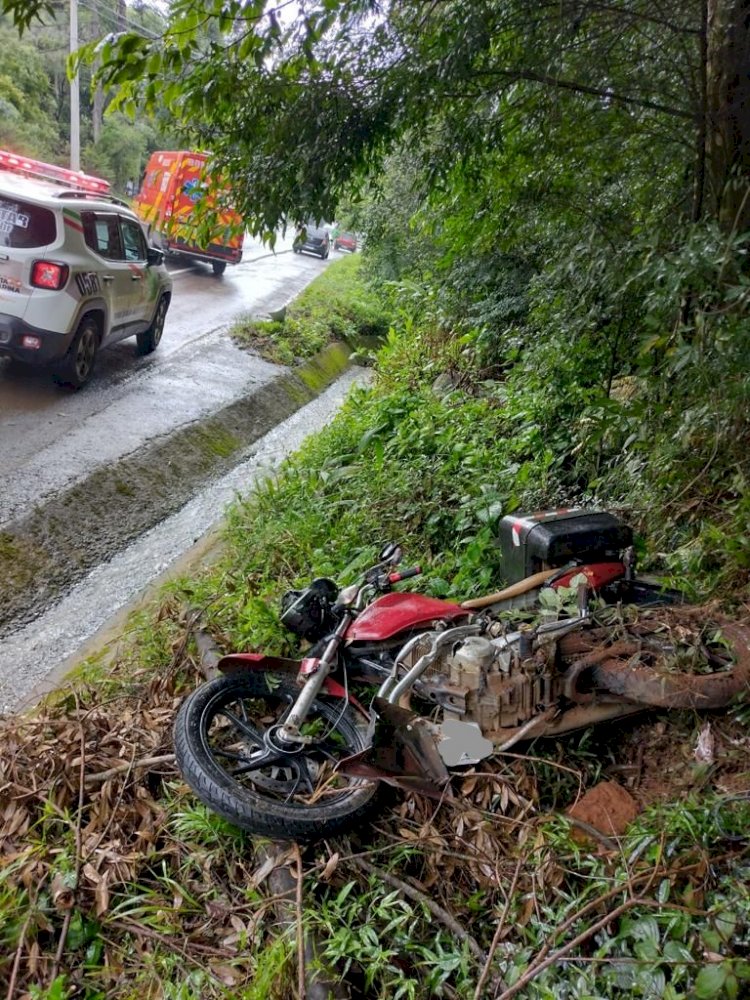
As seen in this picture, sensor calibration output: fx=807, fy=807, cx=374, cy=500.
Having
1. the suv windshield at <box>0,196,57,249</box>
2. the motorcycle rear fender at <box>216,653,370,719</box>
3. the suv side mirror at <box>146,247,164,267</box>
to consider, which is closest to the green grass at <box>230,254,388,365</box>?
the suv side mirror at <box>146,247,164,267</box>

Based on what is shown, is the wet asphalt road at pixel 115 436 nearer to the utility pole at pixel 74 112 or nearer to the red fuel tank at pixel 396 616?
the red fuel tank at pixel 396 616

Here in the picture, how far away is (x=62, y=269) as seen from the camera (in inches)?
324

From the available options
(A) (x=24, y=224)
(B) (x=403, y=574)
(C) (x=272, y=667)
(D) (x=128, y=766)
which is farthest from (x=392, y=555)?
(A) (x=24, y=224)

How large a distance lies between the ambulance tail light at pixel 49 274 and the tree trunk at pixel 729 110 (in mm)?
6408

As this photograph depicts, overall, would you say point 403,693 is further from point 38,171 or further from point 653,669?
point 38,171

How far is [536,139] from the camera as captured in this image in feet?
16.2

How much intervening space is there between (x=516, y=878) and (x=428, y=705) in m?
0.97

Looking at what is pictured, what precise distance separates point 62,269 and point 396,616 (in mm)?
6367

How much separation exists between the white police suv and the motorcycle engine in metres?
6.67

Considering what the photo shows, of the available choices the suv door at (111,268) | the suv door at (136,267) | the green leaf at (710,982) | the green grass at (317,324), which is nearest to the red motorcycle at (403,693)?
the green leaf at (710,982)

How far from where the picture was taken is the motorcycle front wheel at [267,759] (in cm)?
299

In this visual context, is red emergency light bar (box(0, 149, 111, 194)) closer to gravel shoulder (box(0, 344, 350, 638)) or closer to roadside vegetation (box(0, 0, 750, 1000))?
gravel shoulder (box(0, 344, 350, 638))

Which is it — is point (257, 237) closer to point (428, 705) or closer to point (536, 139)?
point (536, 139)

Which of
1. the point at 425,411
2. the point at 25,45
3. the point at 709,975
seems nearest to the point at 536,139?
the point at 425,411
